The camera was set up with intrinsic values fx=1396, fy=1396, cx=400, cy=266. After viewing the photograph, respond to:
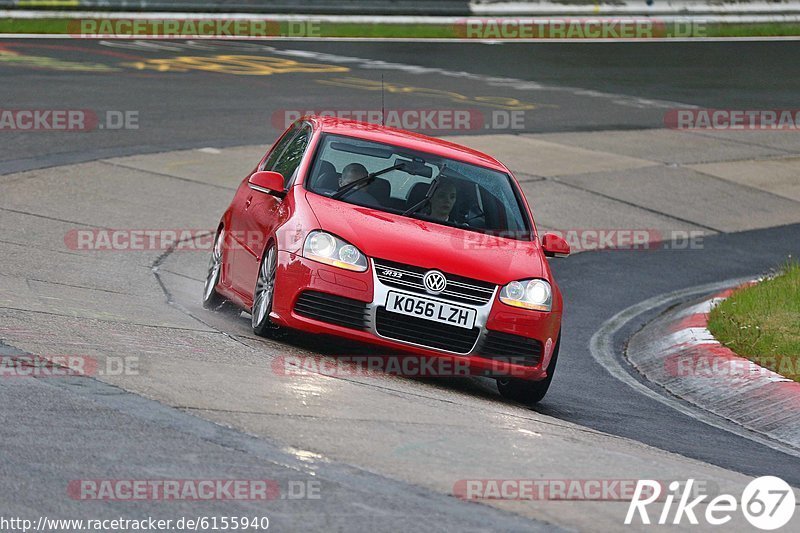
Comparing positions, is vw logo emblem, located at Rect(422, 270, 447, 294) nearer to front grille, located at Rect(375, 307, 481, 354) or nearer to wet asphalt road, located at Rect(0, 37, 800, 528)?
front grille, located at Rect(375, 307, 481, 354)

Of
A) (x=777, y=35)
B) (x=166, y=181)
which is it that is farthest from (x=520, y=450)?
(x=777, y=35)

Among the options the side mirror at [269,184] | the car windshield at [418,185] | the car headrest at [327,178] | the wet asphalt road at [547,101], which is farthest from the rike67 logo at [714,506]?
the side mirror at [269,184]

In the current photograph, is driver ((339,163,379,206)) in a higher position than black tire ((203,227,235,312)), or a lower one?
higher

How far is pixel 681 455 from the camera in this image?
755 cm

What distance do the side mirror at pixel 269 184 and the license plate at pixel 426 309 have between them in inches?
55.7

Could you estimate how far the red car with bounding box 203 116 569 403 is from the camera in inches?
325

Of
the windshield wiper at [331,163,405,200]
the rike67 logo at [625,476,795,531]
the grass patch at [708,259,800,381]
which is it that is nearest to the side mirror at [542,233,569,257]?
the windshield wiper at [331,163,405,200]

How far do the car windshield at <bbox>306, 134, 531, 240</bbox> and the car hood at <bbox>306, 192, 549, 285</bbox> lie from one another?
7.8 inches

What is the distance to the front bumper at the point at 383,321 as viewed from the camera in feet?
27.0

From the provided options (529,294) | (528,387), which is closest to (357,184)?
(529,294)

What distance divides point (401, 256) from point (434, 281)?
0.25 metres

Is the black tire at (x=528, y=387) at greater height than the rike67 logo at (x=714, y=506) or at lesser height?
lesser

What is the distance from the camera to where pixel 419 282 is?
8.23 meters

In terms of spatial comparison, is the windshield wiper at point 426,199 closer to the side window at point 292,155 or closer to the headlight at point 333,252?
the headlight at point 333,252
